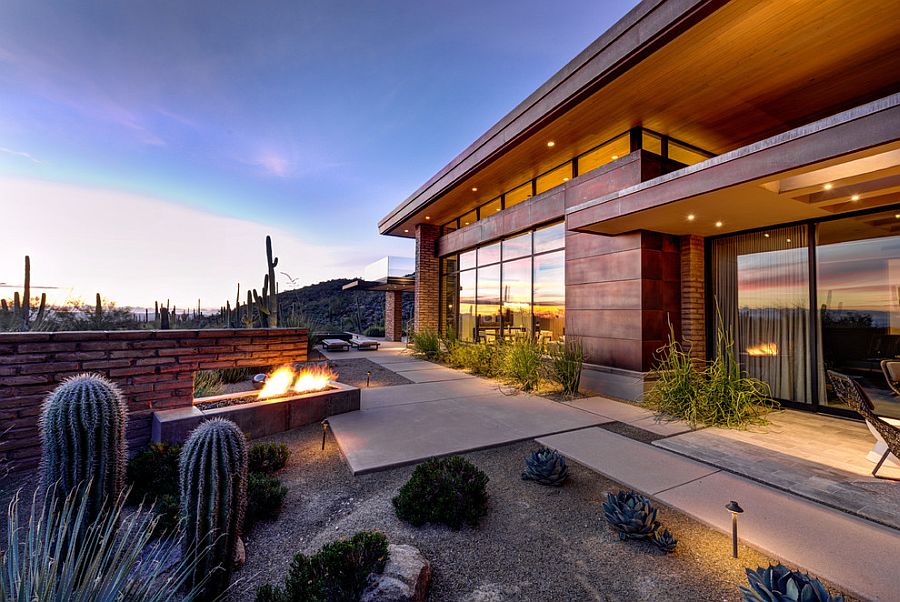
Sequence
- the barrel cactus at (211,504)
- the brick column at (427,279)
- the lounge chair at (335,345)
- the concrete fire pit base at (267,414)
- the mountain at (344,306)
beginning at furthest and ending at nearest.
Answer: the mountain at (344,306), the brick column at (427,279), the lounge chair at (335,345), the concrete fire pit base at (267,414), the barrel cactus at (211,504)

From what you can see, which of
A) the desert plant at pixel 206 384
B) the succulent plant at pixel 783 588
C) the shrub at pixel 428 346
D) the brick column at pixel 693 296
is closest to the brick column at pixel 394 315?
the shrub at pixel 428 346

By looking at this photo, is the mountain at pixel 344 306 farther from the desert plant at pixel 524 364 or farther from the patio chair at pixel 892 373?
the patio chair at pixel 892 373

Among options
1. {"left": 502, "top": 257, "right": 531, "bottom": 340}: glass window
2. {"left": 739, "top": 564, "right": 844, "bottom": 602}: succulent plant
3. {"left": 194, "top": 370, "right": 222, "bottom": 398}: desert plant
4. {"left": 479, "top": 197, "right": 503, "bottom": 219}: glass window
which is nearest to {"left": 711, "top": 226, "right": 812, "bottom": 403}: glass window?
{"left": 502, "top": 257, "right": 531, "bottom": 340}: glass window

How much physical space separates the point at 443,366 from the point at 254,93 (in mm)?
8316

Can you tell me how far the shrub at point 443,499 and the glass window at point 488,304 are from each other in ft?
24.3

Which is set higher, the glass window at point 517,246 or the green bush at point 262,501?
the glass window at point 517,246

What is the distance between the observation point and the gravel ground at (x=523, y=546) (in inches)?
76.5

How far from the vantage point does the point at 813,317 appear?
5.25 metres

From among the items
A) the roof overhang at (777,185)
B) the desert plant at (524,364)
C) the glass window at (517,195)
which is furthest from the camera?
the glass window at (517,195)

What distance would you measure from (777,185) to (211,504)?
605 centimetres

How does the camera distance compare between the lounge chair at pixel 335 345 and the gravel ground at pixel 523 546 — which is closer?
the gravel ground at pixel 523 546

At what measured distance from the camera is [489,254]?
1094 cm

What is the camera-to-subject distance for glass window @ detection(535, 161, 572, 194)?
27.0 feet


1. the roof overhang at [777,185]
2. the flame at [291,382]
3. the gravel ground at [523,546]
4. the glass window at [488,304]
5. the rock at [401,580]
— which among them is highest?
the roof overhang at [777,185]
